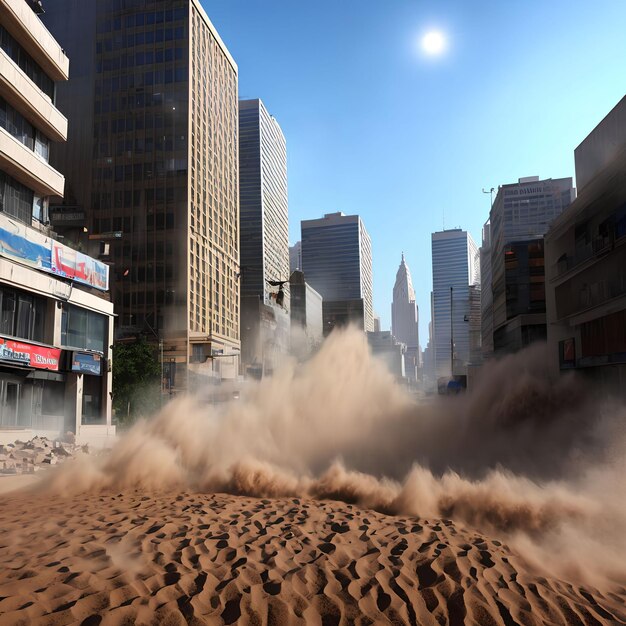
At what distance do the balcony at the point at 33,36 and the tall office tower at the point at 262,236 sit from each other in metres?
82.1

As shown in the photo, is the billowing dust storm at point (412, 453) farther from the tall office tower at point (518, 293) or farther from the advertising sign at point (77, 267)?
A: the tall office tower at point (518, 293)

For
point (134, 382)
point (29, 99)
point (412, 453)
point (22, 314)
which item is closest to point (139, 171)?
point (134, 382)

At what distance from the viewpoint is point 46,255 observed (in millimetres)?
→ 27469

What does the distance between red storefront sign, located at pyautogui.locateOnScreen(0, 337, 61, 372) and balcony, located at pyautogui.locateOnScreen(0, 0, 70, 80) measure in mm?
15150

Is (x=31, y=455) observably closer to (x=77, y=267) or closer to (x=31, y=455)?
(x=31, y=455)

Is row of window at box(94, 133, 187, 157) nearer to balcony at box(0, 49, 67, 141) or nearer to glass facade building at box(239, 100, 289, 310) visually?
balcony at box(0, 49, 67, 141)

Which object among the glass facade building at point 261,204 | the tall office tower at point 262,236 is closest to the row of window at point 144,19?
the tall office tower at point 262,236

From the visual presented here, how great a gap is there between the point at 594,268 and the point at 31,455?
2739 cm

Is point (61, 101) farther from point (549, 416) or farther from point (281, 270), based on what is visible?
point (281, 270)

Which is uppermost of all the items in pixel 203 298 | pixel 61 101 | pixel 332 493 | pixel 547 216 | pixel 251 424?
pixel 61 101

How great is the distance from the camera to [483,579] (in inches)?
238

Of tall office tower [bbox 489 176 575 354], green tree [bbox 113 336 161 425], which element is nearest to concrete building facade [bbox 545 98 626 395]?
tall office tower [bbox 489 176 575 354]

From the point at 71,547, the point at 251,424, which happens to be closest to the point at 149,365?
the point at 251,424

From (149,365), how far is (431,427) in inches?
1337
